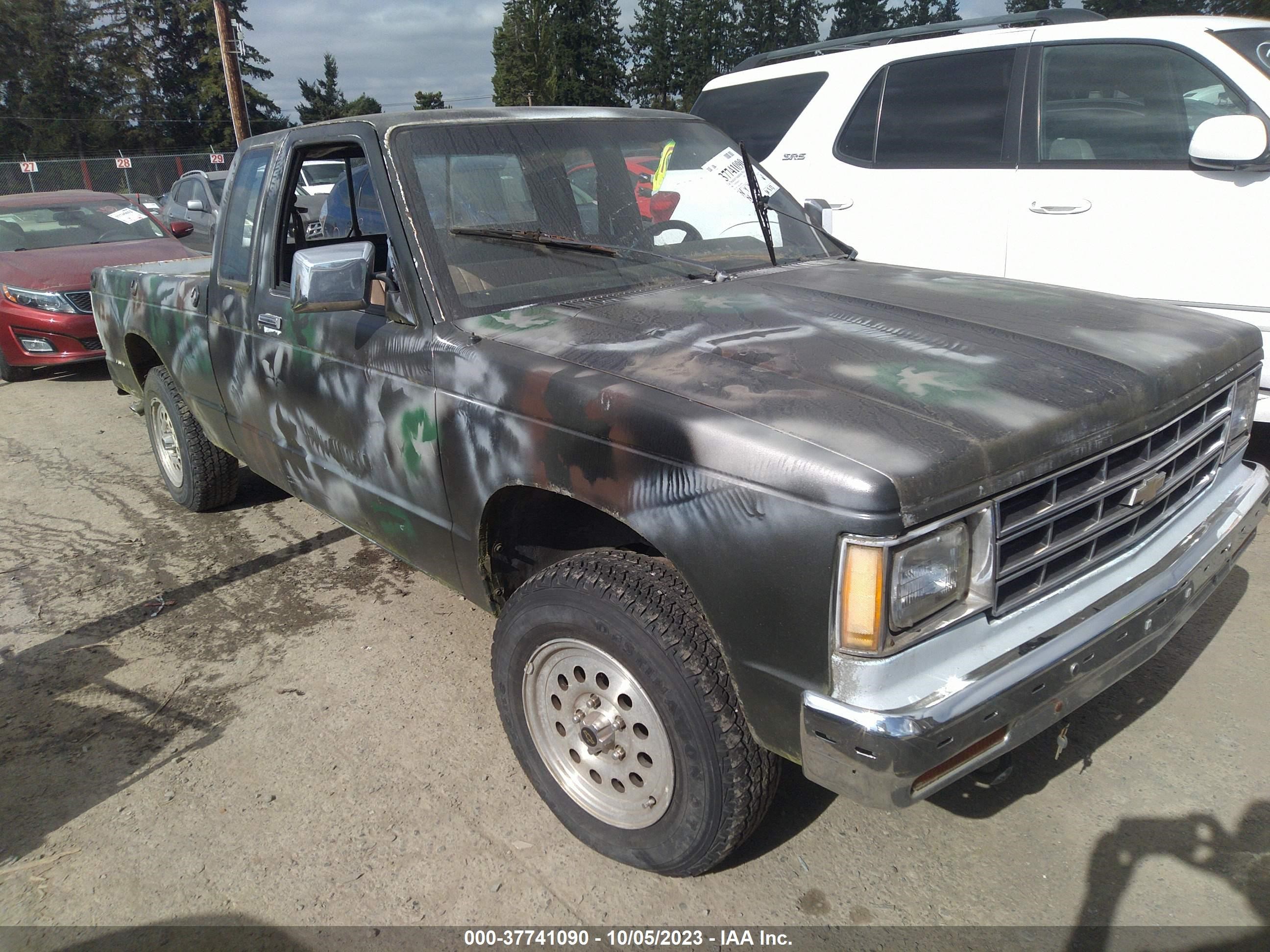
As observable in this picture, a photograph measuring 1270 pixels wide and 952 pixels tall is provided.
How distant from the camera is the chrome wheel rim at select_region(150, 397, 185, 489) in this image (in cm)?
510

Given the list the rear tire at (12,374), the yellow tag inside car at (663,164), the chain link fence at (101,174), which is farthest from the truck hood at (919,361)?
the chain link fence at (101,174)

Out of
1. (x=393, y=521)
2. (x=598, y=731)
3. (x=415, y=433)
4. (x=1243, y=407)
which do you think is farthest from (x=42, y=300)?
(x=1243, y=407)

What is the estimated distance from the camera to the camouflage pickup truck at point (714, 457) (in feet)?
6.08

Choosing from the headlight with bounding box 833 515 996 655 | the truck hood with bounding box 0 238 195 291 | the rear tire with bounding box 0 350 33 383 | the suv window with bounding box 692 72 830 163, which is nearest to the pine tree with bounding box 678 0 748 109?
the truck hood with bounding box 0 238 195 291

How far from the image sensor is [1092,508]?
216cm

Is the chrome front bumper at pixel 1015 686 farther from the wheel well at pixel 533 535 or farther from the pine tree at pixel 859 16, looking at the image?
the pine tree at pixel 859 16

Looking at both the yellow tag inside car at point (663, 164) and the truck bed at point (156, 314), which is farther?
the truck bed at point (156, 314)

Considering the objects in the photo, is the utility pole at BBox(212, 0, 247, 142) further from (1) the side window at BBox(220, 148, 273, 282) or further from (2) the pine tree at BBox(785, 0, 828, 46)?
(2) the pine tree at BBox(785, 0, 828, 46)

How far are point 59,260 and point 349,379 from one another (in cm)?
724

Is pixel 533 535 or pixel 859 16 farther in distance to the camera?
pixel 859 16

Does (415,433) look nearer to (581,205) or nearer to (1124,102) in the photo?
(581,205)

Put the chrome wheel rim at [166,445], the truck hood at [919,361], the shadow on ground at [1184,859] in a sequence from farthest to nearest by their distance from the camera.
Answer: the chrome wheel rim at [166,445]
the shadow on ground at [1184,859]
the truck hood at [919,361]

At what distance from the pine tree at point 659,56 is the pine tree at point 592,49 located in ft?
4.04

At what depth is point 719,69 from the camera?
205 feet
